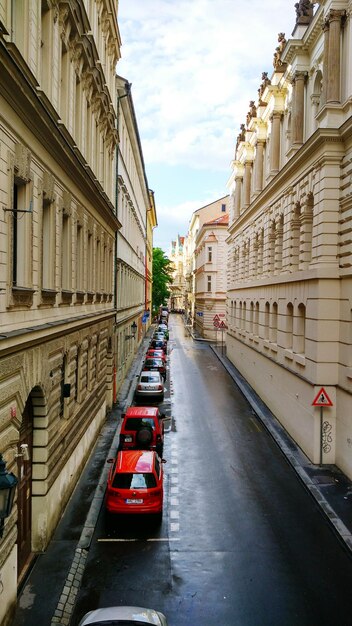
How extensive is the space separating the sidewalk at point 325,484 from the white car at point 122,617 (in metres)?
5.76

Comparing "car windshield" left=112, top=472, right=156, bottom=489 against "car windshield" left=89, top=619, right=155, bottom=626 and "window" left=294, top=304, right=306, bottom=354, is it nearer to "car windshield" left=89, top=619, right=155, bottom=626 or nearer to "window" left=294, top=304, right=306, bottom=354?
"car windshield" left=89, top=619, right=155, bottom=626

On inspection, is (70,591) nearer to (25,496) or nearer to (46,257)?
(25,496)

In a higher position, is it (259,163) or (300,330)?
(259,163)

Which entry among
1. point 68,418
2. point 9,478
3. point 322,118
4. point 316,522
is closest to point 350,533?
point 316,522

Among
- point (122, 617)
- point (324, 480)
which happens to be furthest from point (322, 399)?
point (122, 617)

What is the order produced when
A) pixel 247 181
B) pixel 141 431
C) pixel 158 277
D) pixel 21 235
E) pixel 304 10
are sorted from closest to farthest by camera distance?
1. pixel 21 235
2. pixel 141 431
3. pixel 304 10
4. pixel 247 181
5. pixel 158 277

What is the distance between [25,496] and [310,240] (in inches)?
508

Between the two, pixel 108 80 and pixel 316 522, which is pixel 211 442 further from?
pixel 108 80

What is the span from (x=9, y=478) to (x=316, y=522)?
8.71 m

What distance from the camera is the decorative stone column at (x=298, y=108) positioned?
20.2 meters

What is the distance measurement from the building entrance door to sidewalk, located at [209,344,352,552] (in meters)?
6.54

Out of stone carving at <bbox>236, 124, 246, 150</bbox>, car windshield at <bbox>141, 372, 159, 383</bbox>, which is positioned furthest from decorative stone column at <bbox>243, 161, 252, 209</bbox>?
car windshield at <bbox>141, 372, 159, 383</bbox>

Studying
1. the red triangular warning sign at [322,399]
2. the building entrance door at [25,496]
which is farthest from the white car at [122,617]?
the red triangular warning sign at [322,399]

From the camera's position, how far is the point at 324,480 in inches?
600
